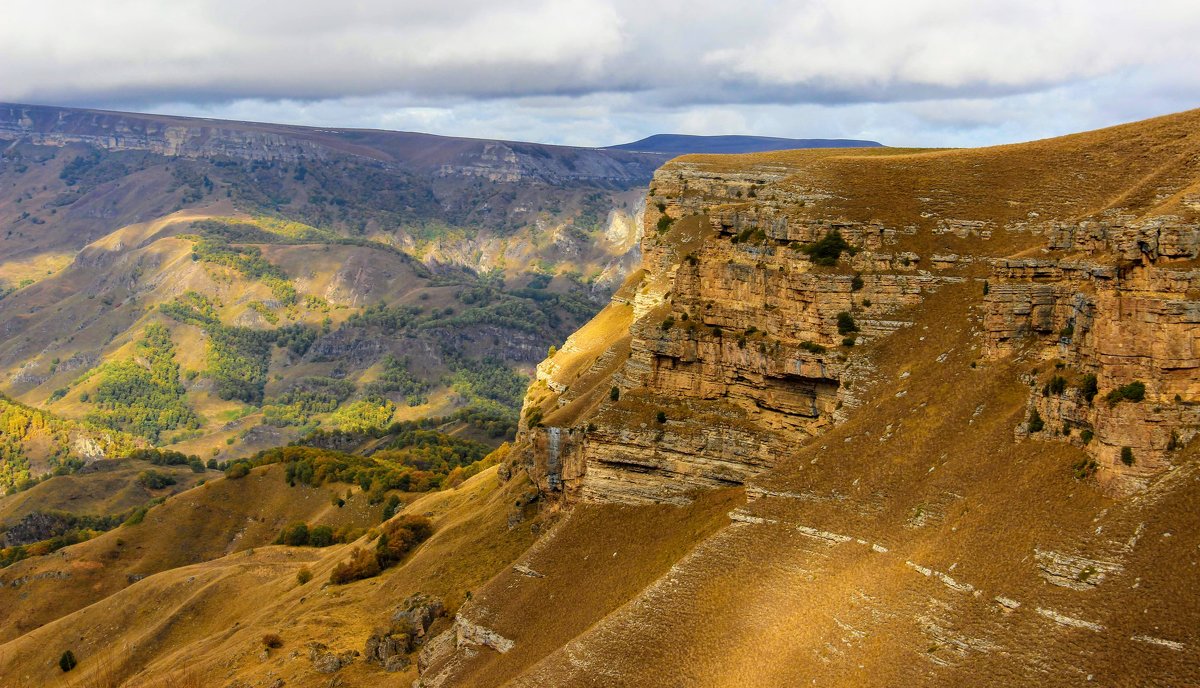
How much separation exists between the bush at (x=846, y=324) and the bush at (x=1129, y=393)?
21.1 meters

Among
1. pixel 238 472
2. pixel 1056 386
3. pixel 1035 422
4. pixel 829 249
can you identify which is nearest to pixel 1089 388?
pixel 1056 386

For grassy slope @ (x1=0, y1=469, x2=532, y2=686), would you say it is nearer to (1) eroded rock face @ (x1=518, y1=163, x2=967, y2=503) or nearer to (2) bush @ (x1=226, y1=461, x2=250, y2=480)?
(1) eroded rock face @ (x1=518, y1=163, x2=967, y2=503)

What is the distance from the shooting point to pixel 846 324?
214 ft

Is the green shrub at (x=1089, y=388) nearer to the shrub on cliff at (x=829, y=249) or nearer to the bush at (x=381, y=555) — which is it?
the shrub on cliff at (x=829, y=249)

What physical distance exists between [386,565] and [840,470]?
61.2 m

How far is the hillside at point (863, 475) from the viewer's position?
141ft

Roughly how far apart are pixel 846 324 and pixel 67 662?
93622 mm

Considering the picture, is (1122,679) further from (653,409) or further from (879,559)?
(653,409)

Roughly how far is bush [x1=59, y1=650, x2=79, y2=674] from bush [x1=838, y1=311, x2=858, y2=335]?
92603 mm

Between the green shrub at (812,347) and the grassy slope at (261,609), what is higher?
the green shrub at (812,347)

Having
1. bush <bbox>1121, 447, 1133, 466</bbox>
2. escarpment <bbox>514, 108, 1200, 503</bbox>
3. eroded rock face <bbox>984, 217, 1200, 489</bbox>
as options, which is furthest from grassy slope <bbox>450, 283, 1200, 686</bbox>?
escarpment <bbox>514, 108, 1200, 503</bbox>

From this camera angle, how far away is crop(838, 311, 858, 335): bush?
6506cm

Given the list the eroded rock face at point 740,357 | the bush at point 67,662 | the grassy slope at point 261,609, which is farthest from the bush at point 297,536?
the eroded rock face at point 740,357

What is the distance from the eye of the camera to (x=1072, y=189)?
232ft
